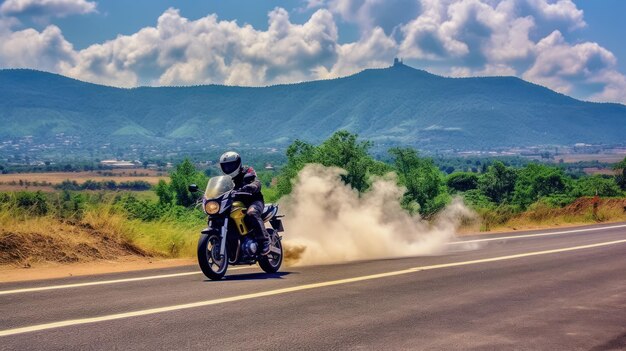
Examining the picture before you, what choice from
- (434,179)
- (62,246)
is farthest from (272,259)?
(434,179)

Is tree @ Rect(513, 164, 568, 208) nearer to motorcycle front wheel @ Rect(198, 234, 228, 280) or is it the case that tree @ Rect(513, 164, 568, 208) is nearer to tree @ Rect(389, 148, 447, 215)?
→ tree @ Rect(389, 148, 447, 215)

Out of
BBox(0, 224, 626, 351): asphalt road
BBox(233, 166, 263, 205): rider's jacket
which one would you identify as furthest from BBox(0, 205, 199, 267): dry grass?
BBox(233, 166, 263, 205): rider's jacket

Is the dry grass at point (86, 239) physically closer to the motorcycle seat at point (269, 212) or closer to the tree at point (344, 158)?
the motorcycle seat at point (269, 212)

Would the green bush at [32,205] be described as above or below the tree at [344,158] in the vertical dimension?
below

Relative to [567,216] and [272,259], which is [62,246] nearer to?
[272,259]

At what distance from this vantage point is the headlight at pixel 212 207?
10.4 meters

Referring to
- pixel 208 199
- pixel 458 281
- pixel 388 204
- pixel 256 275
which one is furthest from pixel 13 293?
pixel 388 204

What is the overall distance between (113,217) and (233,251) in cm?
469

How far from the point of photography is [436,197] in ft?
357

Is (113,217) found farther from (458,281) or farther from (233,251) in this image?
(458,281)

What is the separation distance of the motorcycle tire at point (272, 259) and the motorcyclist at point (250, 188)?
0.31 meters

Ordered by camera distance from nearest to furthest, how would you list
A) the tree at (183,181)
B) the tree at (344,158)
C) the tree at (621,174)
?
1. the tree at (344,158)
2. the tree at (621,174)
3. the tree at (183,181)

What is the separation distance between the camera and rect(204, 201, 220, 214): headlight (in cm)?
1041

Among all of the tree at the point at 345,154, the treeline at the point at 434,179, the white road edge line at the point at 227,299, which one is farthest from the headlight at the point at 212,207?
the tree at the point at 345,154
